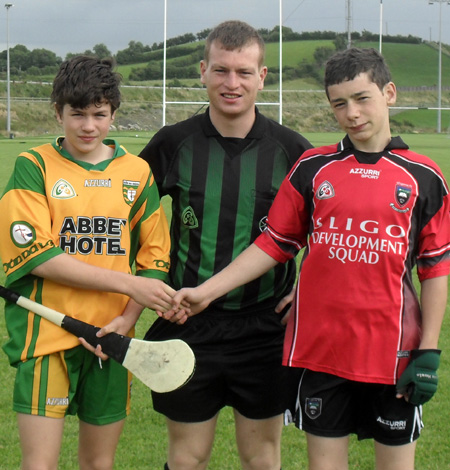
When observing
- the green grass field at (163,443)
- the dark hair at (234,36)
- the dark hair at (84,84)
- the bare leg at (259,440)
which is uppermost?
the dark hair at (234,36)

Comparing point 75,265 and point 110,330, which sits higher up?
point 75,265

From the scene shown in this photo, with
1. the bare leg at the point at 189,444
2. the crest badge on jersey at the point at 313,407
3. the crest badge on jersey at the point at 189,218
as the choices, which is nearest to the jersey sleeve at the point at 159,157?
the crest badge on jersey at the point at 189,218

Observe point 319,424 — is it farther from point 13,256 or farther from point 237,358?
point 13,256

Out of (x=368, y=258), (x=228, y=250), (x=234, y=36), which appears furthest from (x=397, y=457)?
(x=234, y=36)

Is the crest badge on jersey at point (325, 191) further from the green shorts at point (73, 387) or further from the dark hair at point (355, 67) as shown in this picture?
the green shorts at point (73, 387)

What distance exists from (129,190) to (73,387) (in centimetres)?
71

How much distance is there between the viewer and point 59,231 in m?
2.64

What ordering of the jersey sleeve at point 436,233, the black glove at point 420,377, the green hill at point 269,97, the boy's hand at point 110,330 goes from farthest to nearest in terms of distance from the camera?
the green hill at point 269,97
the boy's hand at point 110,330
the jersey sleeve at point 436,233
the black glove at point 420,377

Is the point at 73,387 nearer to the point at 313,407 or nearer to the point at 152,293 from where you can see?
the point at 152,293

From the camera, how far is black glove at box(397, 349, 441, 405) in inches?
92.8

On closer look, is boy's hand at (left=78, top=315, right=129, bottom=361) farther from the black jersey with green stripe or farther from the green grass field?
the green grass field

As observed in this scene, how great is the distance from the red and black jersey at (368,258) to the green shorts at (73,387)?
2.05 ft

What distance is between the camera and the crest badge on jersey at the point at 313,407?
2.50 metres

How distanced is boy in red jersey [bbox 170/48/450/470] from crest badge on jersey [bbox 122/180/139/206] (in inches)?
24.2
